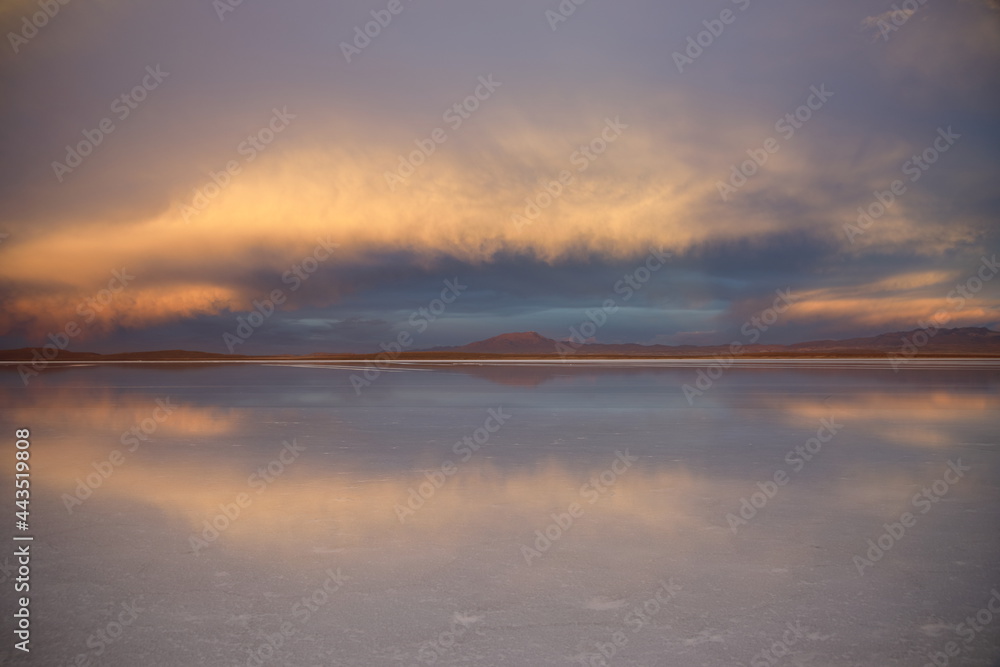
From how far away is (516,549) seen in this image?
4.57 m

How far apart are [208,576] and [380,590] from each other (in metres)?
1.12

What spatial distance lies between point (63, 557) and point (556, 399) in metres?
12.9

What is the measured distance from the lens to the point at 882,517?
17.6ft

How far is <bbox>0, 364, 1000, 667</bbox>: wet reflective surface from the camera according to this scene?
3.24 metres

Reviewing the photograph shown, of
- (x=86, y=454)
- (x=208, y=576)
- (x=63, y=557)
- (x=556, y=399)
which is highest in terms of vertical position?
(x=556, y=399)

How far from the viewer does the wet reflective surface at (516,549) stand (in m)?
3.24

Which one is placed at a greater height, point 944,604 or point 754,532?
point 754,532

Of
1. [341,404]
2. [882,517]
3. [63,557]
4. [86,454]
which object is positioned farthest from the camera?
[341,404]

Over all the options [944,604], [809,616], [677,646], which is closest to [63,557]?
[677,646]

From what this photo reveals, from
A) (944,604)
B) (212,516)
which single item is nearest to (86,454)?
(212,516)

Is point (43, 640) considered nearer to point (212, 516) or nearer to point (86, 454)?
point (212, 516)

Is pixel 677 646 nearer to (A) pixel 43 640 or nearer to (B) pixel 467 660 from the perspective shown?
(B) pixel 467 660

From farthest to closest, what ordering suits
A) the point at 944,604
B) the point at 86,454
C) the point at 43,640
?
the point at 86,454
the point at 944,604
the point at 43,640

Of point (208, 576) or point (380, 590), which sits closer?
point (380, 590)
